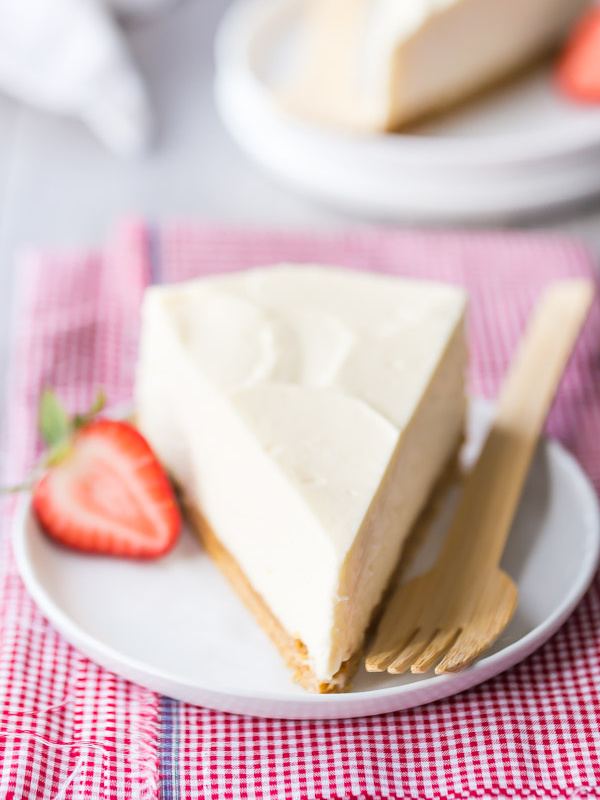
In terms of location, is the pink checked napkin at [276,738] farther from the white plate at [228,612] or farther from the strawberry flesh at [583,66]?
the strawberry flesh at [583,66]

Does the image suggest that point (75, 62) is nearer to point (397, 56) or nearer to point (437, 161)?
point (397, 56)

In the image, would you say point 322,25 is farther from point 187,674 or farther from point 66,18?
point 187,674

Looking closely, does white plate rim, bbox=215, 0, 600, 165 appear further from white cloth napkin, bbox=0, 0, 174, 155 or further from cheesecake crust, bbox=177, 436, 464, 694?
cheesecake crust, bbox=177, 436, 464, 694

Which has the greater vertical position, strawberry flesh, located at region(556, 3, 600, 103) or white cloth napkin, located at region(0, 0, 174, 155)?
strawberry flesh, located at region(556, 3, 600, 103)

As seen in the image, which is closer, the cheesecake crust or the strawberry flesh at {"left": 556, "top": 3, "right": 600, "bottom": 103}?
the cheesecake crust

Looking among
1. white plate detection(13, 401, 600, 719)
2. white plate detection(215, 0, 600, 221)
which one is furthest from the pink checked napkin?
white plate detection(215, 0, 600, 221)
